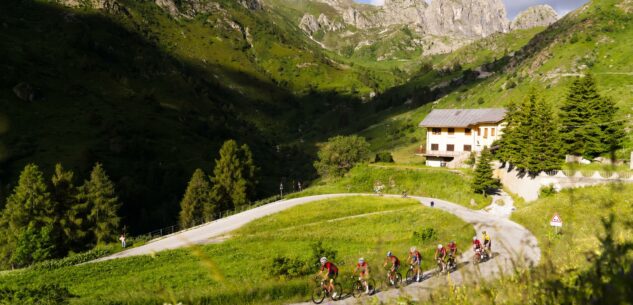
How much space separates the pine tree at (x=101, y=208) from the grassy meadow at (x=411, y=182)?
36.0 m

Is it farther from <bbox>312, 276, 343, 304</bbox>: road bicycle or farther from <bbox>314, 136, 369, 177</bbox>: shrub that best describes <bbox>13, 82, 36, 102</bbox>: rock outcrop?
<bbox>312, 276, 343, 304</bbox>: road bicycle

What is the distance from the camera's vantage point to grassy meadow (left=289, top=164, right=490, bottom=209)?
232 ft

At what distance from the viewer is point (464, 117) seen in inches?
3351

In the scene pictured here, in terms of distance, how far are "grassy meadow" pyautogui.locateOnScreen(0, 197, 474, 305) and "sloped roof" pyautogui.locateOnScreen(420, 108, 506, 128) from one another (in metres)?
22.9

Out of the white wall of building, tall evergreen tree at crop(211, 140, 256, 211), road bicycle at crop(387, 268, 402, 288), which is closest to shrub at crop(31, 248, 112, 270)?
road bicycle at crop(387, 268, 402, 288)

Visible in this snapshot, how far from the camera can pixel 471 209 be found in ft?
215

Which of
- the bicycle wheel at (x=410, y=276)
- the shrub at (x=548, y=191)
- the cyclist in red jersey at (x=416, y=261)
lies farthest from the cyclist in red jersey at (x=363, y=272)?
the shrub at (x=548, y=191)

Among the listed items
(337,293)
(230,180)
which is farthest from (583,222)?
(230,180)

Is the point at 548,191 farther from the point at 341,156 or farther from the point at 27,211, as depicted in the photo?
the point at 27,211

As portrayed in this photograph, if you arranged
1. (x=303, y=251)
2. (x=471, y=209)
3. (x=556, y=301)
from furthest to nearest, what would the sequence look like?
(x=471, y=209), (x=303, y=251), (x=556, y=301)

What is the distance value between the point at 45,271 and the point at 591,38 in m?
147

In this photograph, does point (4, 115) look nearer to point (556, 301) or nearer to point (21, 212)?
point (21, 212)

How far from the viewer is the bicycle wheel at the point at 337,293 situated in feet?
75.8

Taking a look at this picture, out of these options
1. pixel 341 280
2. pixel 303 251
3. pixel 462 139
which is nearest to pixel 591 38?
pixel 462 139
